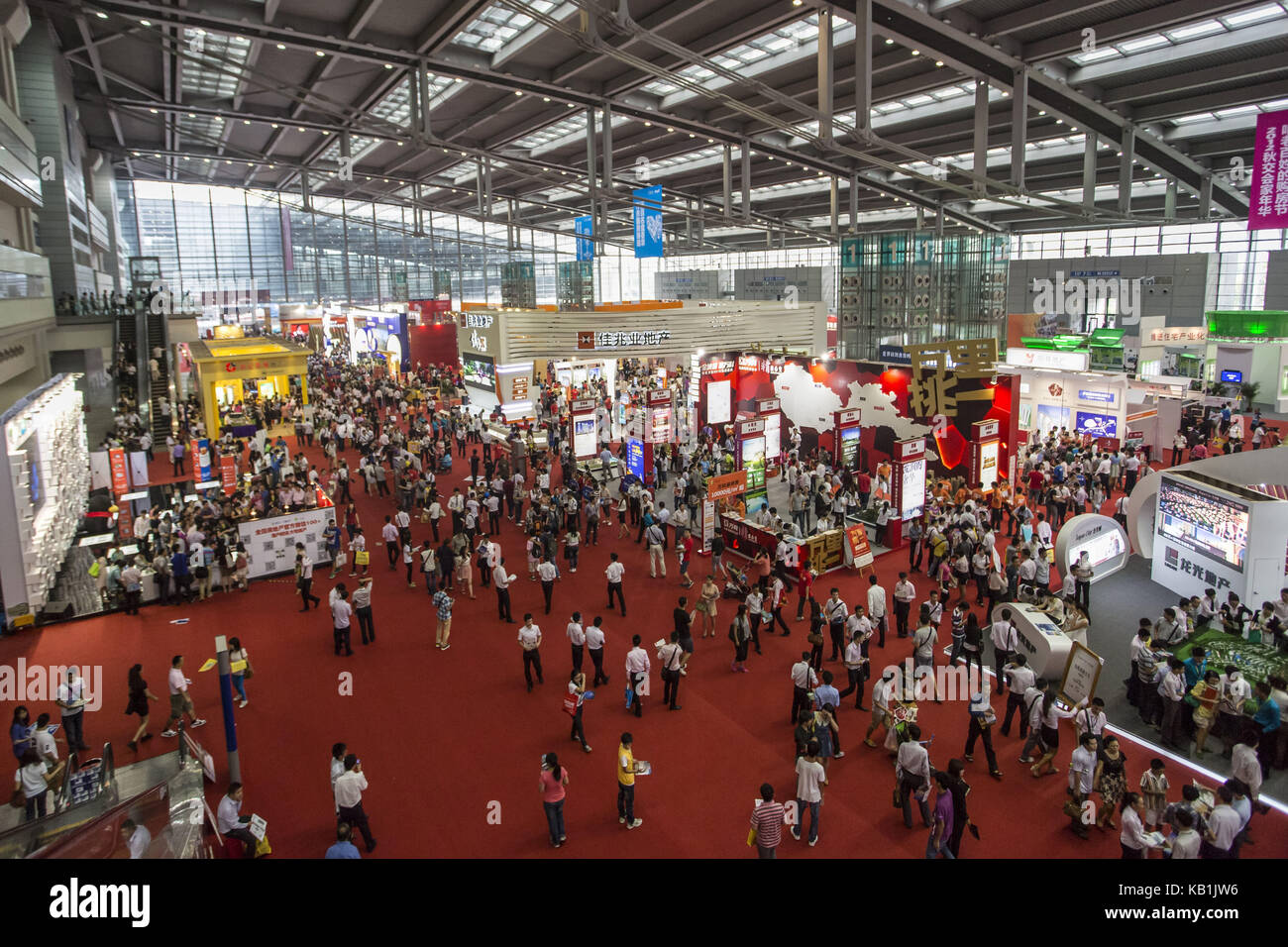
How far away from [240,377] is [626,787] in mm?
23125

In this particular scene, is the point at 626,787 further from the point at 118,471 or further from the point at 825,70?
the point at 118,471

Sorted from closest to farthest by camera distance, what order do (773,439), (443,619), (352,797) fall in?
(352,797) < (443,619) < (773,439)

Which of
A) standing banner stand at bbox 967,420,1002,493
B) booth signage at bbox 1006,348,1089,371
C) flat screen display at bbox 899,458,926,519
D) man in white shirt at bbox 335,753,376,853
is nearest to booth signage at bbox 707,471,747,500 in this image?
flat screen display at bbox 899,458,926,519

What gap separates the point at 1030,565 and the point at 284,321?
48180 mm

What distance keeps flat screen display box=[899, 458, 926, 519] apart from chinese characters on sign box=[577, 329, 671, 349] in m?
16.5

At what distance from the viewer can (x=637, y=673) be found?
9.09 m

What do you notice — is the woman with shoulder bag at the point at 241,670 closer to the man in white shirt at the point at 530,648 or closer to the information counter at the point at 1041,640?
the man in white shirt at the point at 530,648

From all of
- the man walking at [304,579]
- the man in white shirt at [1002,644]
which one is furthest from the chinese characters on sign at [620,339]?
the man in white shirt at [1002,644]

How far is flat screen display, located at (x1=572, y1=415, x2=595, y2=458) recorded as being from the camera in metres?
21.2

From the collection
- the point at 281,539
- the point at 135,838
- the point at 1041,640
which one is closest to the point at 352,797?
the point at 135,838

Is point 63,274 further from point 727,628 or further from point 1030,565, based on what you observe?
point 1030,565

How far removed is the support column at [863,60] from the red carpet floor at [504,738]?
854 centimetres

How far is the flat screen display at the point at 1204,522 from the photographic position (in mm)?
11422

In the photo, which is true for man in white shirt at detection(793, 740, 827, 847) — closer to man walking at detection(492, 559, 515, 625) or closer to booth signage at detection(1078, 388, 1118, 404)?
man walking at detection(492, 559, 515, 625)
